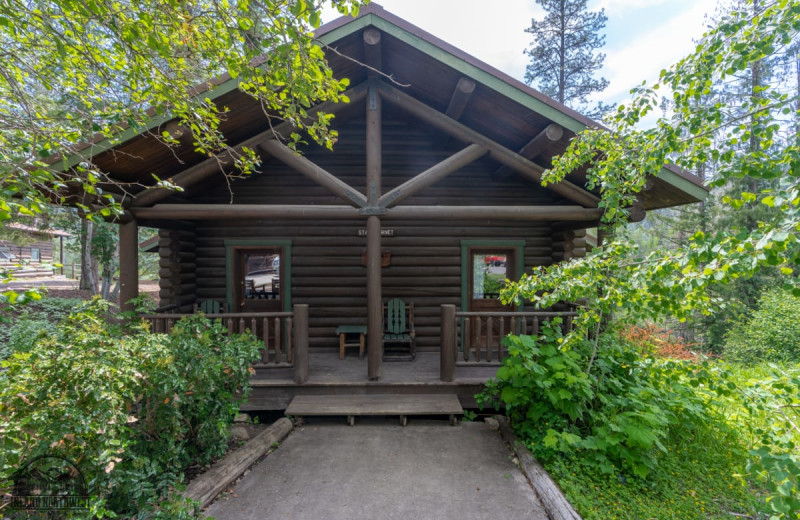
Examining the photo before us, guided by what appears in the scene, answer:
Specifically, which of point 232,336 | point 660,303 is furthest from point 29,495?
point 660,303

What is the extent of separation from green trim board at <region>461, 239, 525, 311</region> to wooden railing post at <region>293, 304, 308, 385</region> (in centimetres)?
345

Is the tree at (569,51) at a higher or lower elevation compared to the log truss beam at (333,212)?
higher

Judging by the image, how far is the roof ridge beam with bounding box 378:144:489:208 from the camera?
5.00 m

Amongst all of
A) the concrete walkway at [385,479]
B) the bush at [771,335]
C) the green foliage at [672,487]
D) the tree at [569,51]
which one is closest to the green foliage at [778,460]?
the green foliage at [672,487]

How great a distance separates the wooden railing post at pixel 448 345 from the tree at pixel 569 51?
1702 cm

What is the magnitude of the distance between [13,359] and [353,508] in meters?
2.93

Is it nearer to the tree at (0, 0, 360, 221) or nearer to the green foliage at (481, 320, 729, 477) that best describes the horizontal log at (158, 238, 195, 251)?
the tree at (0, 0, 360, 221)

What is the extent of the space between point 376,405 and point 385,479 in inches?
48.5

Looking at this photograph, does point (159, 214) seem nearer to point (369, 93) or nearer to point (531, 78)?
point (369, 93)

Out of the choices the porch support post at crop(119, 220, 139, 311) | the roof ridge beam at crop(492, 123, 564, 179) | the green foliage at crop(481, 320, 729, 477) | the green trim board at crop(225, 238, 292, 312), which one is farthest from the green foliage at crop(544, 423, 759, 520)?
the porch support post at crop(119, 220, 139, 311)

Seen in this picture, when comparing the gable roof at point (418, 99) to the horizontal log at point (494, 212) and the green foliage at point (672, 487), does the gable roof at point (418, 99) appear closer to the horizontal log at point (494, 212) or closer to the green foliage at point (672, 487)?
the horizontal log at point (494, 212)

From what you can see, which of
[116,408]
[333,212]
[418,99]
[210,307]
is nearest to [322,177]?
[333,212]

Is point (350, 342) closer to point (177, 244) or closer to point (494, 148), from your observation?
point (177, 244)

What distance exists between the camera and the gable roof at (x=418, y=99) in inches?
175
